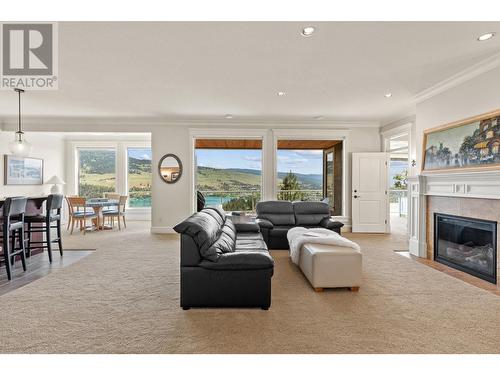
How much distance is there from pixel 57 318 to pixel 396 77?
487 cm

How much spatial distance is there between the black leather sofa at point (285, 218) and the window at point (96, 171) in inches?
224

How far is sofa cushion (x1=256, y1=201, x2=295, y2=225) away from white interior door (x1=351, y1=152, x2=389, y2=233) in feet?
7.26

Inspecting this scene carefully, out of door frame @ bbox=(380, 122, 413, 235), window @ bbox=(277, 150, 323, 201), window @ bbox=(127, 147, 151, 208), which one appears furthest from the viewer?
window @ bbox=(277, 150, 323, 201)

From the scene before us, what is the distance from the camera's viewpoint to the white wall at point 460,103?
3492 millimetres

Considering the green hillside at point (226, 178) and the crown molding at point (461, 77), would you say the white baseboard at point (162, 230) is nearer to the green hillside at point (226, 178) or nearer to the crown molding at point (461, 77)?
the green hillside at point (226, 178)

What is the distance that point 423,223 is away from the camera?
4.78m

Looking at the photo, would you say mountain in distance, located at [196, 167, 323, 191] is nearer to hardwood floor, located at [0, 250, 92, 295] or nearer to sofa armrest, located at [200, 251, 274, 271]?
hardwood floor, located at [0, 250, 92, 295]

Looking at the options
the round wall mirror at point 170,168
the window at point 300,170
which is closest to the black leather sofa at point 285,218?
the round wall mirror at point 170,168

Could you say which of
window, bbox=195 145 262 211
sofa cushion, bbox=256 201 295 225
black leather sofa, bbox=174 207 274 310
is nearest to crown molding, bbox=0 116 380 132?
sofa cushion, bbox=256 201 295 225

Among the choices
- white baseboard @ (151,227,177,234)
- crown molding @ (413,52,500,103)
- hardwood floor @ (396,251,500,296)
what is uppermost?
crown molding @ (413,52,500,103)

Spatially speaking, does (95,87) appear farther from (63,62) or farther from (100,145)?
(100,145)

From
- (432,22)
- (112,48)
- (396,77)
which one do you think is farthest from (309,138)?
(112,48)

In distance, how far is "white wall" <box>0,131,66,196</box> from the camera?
676cm

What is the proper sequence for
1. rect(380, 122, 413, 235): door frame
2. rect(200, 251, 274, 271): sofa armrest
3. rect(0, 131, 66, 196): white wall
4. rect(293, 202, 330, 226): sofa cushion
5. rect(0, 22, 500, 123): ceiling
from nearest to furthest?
rect(200, 251, 274, 271): sofa armrest
rect(0, 22, 500, 123): ceiling
rect(293, 202, 330, 226): sofa cushion
rect(380, 122, 413, 235): door frame
rect(0, 131, 66, 196): white wall
